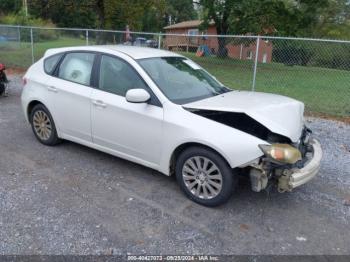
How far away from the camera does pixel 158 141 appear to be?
4070mm

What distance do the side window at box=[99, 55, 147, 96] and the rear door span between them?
0.23 meters

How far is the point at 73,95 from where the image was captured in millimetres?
4863

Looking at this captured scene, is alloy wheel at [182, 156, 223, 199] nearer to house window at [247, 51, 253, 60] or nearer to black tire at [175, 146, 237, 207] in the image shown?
black tire at [175, 146, 237, 207]

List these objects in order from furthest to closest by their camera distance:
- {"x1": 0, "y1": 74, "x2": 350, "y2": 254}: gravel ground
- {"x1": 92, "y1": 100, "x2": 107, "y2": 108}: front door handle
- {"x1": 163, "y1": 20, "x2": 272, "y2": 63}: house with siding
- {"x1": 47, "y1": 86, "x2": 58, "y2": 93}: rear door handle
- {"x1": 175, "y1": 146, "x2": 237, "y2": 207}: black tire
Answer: {"x1": 163, "y1": 20, "x2": 272, "y2": 63}: house with siding < {"x1": 47, "y1": 86, "x2": 58, "y2": 93}: rear door handle < {"x1": 92, "y1": 100, "x2": 107, "y2": 108}: front door handle < {"x1": 175, "y1": 146, "x2": 237, "y2": 207}: black tire < {"x1": 0, "y1": 74, "x2": 350, "y2": 254}: gravel ground

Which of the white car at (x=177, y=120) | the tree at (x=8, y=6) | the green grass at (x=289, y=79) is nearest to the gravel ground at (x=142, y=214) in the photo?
the white car at (x=177, y=120)

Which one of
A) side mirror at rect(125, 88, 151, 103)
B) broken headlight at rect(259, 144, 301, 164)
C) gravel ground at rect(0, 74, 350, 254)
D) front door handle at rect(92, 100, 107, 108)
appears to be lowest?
gravel ground at rect(0, 74, 350, 254)

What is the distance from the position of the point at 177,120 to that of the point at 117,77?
117 centimetres

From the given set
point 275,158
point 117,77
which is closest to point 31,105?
point 117,77

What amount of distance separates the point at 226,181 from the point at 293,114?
1.17 meters

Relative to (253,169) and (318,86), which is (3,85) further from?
(318,86)

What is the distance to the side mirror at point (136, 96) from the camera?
3988 millimetres

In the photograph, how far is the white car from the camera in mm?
3559

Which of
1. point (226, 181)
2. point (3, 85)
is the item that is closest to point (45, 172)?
point (226, 181)

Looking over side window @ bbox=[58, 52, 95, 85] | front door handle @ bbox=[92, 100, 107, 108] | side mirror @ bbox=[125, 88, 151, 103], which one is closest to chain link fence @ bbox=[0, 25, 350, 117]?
side window @ bbox=[58, 52, 95, 85]
